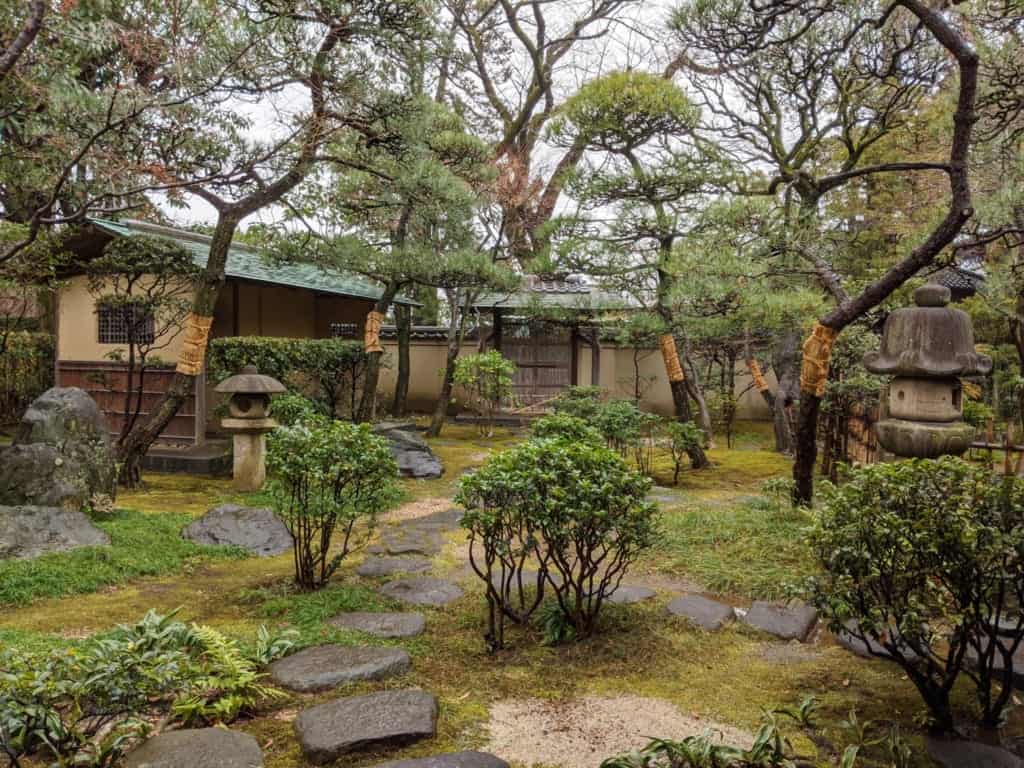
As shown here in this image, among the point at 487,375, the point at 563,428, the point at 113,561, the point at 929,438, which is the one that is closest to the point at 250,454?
the point at 113,561

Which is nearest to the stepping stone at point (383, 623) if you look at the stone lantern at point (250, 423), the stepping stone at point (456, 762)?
the stepping stone at point (456, 762)

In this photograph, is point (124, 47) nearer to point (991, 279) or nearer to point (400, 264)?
point (400, 264)

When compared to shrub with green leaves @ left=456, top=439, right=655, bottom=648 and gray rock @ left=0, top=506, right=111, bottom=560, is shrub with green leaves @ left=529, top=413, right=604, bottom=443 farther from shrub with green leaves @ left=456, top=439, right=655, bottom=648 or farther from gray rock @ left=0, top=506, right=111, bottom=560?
gray rock @ left=0, top=506, right=111, bottom=560

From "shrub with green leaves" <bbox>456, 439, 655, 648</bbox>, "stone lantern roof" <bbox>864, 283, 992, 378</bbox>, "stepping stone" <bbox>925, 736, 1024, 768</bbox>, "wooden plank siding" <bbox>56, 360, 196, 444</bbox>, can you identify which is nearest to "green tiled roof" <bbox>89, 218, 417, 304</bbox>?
"wooden plank siding" <bbox>56, 360, 196, 444</bbox>

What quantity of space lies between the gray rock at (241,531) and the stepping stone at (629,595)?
284 centimetres

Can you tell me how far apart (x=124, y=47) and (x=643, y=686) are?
213 inches

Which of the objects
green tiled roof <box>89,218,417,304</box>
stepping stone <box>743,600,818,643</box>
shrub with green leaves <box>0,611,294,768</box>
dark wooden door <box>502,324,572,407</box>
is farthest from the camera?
dark wooden door <box>502,324,572,407</box>

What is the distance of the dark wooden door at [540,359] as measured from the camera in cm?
1700

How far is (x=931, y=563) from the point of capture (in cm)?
268

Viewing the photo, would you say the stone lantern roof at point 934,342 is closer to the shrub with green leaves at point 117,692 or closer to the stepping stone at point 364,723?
the stepping stone at point 364,723

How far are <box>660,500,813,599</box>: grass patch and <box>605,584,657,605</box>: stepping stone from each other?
1.80 ft

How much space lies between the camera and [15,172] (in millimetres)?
6281

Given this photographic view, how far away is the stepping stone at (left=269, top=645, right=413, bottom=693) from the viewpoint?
3154mm

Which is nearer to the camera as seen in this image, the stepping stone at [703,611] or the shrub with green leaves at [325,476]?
the stepping stone at [703,611]
